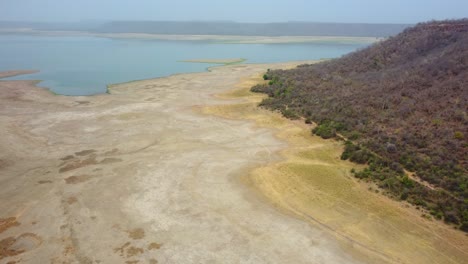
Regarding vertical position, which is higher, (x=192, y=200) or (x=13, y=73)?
(x=13, y=73)

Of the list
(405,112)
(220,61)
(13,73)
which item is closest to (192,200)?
(405,112)

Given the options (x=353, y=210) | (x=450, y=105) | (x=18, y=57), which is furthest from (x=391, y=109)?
(x=18, y=57)

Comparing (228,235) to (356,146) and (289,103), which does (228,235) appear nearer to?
(356,146)

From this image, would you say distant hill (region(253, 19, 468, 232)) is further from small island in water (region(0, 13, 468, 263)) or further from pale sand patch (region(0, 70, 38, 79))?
pale sand patch (region(0, 70, 38, 79))

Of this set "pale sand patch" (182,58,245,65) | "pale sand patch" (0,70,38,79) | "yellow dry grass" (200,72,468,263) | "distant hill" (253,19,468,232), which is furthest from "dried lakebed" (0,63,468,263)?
"pale sand patch" (182,58,245,65)

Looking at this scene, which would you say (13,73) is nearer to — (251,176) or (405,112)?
(251,176)

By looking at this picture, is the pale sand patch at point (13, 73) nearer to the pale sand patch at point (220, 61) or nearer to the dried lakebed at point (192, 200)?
the pale sand patch at point (220, 61)
